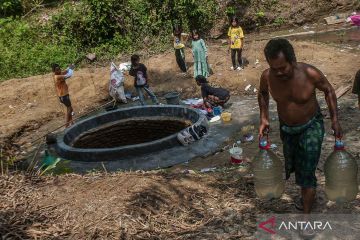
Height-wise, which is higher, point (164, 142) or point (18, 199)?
point (18, 199)

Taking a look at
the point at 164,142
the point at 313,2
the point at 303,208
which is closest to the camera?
the point at 303,208

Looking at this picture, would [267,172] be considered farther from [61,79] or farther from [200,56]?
[200,56]

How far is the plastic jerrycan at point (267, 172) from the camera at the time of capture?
3787mm

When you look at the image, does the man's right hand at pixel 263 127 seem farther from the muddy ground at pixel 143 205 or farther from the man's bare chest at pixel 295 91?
the muddy ground at pixel 143 205

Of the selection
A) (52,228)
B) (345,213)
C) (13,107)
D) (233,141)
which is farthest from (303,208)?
(13,107)

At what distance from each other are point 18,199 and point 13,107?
770 cm

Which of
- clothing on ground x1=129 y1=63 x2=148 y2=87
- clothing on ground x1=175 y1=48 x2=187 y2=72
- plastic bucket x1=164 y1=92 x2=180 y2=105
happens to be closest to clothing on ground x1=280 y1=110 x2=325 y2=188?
plastic bucket x1=164 y1=92 x2=180 y2=105

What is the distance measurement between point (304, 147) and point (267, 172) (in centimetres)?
42

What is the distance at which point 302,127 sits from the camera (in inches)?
141

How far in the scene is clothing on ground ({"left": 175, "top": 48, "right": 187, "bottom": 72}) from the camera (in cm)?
1156

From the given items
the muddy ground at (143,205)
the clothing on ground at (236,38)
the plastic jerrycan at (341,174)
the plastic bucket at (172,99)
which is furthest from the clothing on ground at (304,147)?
the clothing on ground at (236,38)

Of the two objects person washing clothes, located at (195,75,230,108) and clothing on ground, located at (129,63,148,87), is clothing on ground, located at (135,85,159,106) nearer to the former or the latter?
clothing on ground, located at (129,63,148,87)

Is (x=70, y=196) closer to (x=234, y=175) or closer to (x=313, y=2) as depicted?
(x=234, y=175)

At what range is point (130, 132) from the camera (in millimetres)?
9625
